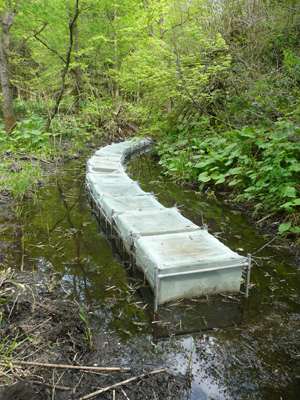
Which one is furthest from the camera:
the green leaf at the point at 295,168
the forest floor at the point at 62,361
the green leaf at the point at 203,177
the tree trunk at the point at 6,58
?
the tree trunk at the point at 6,58

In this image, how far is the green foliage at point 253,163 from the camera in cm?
481

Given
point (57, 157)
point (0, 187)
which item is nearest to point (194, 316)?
point (0, 187)

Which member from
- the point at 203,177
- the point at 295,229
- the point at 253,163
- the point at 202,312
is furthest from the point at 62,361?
the point at 203,177

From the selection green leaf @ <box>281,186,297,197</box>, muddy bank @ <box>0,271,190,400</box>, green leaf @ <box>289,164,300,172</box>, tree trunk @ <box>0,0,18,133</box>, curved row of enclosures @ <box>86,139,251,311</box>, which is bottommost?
muddy bank @ <box>0,271,190,400</box>

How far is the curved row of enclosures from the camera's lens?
2951 mm

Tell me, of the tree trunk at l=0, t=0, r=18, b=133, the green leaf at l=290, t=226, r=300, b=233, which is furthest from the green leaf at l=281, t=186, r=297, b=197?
the tree trunk at l=0, t=0, r=18, b=133

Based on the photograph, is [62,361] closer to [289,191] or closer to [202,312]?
[202,312]

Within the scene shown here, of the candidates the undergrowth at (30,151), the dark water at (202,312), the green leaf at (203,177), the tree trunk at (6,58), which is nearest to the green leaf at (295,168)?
the dark water at (202,312)

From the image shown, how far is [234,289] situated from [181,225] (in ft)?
3.61

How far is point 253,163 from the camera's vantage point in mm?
5996

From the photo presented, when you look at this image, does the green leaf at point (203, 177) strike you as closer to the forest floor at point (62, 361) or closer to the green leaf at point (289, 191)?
the green leaf at point (289, 191)

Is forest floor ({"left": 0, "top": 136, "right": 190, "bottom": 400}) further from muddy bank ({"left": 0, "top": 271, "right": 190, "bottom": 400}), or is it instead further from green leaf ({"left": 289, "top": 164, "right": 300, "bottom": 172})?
green leaf ({"left": 289, "top": 164, "right": 300, "bottom": 172})

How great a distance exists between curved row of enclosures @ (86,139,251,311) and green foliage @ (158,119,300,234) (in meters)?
1.60

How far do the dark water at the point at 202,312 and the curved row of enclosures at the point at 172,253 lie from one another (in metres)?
0.18
